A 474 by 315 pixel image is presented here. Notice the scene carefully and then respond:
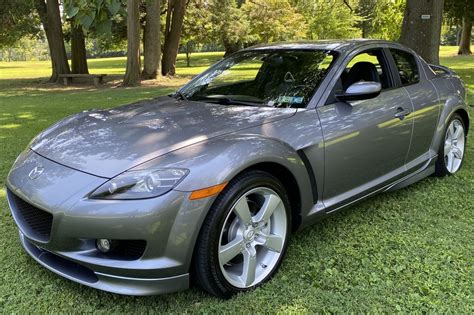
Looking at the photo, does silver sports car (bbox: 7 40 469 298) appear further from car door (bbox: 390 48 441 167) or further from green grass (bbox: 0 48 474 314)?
green grass (bbox: 0 48 474 314)

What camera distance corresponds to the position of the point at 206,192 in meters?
2.54

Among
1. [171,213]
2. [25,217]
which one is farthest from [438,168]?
[25,217]

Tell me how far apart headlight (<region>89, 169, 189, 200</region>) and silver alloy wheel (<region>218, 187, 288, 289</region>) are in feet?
1.35

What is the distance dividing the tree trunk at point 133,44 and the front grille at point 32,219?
13658 mm

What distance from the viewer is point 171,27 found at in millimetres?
21453

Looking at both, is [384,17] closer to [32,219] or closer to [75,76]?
[75,76]

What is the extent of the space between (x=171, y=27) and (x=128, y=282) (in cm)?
2027

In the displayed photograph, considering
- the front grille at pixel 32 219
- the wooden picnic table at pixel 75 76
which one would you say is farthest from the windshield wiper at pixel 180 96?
the wooden picnic table at pixel 75 76

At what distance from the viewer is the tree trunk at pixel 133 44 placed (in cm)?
1598

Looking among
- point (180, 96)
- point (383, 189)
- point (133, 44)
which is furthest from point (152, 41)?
point (383, 189)

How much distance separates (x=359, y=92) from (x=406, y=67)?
1268 mm

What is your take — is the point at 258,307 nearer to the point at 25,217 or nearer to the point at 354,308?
the point at 354,308

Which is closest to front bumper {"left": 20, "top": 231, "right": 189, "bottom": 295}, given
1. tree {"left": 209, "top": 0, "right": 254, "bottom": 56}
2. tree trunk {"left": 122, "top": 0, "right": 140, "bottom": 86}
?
tree trunk {"left": 122, "top": 0, "right": 140, "bottom": 86}

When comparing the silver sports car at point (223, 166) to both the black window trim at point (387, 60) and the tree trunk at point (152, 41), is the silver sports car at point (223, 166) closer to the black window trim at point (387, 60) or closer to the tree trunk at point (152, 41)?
the black window trim at point (387, 60)
